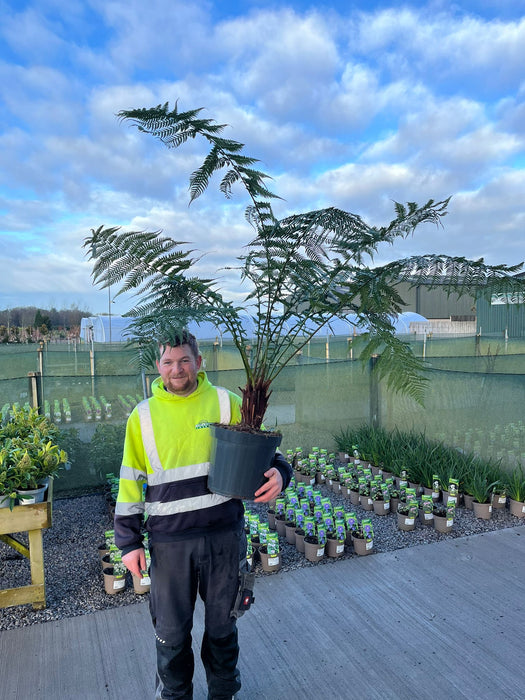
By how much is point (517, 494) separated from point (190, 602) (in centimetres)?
344

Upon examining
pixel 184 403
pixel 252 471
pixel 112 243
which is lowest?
pixel 252 471

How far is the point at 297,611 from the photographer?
278 centimetres

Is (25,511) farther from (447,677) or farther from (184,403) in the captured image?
(447,677)

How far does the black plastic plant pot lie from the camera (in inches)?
70.9

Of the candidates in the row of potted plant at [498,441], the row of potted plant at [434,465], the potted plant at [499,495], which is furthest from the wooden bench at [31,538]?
the row of potted plant at [498,441]

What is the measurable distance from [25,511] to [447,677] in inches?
92.3

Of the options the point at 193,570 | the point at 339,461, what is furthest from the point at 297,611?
the point at 339,461

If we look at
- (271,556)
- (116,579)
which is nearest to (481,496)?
(271,556)

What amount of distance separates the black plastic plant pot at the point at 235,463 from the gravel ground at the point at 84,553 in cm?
160

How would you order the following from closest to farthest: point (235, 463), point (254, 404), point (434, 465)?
1. point (235, 463)
2. point (254, 404)
3. point (434, 465)

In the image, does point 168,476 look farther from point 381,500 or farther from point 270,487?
point 381,500

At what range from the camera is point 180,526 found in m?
1.81

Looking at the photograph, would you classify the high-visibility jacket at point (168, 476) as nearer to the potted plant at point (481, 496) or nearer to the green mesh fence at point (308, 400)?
the green mesh fence at point (308, 400)

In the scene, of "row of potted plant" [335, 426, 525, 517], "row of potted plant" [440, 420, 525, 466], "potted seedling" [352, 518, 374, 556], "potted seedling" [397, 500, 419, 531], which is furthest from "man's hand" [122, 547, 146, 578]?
"row of potted plant" [440, 420, 525, 466]
